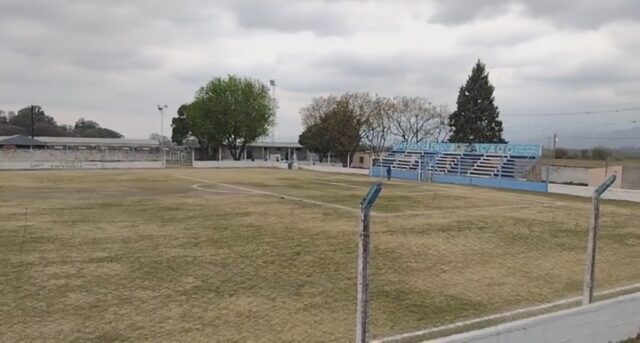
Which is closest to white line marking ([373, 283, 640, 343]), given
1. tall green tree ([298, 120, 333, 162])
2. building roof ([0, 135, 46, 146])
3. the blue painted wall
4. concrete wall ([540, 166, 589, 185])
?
the blue painted wall

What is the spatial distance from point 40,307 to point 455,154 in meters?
37.7

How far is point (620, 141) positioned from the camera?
1093 inches

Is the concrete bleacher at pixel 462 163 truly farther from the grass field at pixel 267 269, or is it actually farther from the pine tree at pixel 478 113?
the grass field at pixel 267 269

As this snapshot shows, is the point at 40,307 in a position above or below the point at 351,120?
below

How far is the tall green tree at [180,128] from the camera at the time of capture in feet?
273

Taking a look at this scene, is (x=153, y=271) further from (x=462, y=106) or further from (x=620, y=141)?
(x=462, y=106)

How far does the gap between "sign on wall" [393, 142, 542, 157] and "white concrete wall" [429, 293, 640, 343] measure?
96.4ft

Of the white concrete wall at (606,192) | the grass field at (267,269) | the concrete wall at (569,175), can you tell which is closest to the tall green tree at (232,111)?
the concrete wall at (569,175)

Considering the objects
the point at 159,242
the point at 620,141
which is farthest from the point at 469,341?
the point at 620,141

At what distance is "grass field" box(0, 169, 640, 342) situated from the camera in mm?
5734

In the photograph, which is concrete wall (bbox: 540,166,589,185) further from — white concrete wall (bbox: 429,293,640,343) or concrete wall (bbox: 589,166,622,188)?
white concrete wall (bbox: 429,293,640,343)

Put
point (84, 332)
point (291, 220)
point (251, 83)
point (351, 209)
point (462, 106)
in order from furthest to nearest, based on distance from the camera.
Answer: point (251, 83) < point (462, 106) < point (351, 209) < point (291, 220) < point (84, 332)

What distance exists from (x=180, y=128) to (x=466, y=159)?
5648 cm

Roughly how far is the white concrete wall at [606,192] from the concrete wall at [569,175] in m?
5.79
